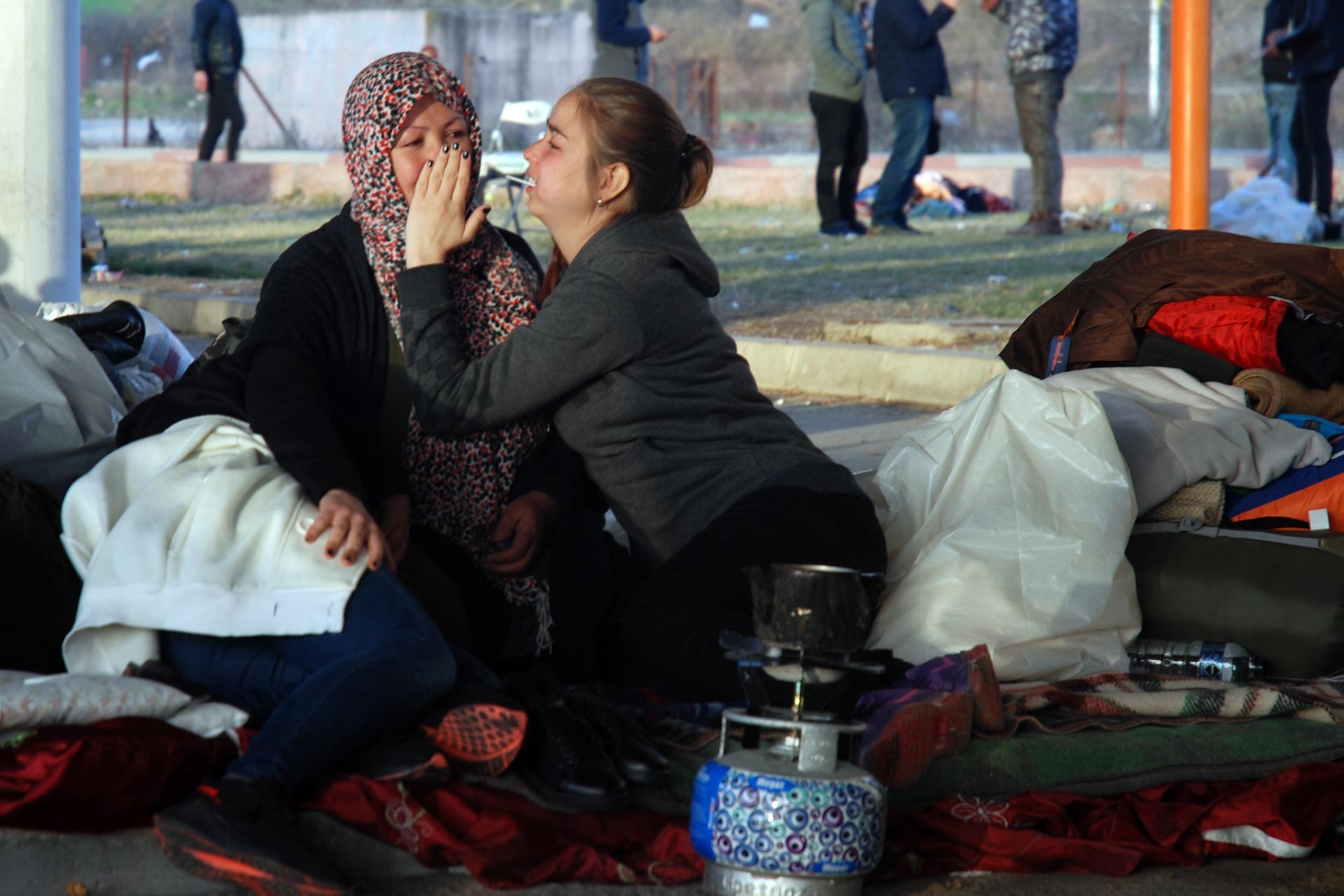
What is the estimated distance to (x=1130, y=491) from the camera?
138 inches

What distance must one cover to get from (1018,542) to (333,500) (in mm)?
1520

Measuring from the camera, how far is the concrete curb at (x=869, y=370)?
7.00 m

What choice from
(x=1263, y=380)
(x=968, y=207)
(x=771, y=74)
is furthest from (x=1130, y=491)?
(x=771, y=74)

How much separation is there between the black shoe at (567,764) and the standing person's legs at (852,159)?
34.2 ft

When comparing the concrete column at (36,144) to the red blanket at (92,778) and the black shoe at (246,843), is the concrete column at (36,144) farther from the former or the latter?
the black shoe at (246,843)

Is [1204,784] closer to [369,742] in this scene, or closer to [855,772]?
[855,772]

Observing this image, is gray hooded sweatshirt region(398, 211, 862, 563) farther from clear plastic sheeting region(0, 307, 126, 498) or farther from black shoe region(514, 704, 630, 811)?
clear plastic sheeting region(0, 307, 126, 498)

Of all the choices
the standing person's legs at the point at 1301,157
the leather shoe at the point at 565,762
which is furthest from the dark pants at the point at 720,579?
the standing person's legs at the point at 1301,157

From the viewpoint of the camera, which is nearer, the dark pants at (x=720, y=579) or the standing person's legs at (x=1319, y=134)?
the dark pants at (x=720, y=579)

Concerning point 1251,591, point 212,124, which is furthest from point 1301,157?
point 212,124

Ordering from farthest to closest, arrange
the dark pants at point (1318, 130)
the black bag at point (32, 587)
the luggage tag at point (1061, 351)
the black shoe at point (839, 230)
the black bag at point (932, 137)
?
the black shoe at point (839, 230) < the black bag at point (932, 137) < the dark pants at point (1318, 130) < the luggage tag at point (1061, 351) < the black bag at point (32, 587)

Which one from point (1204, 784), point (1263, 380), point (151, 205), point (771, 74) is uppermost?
point (771, 74)

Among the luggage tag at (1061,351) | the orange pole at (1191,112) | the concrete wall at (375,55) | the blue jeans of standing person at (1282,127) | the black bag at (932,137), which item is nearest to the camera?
the luggage tag at (1061,351)

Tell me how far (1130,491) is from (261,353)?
188 centimetres
